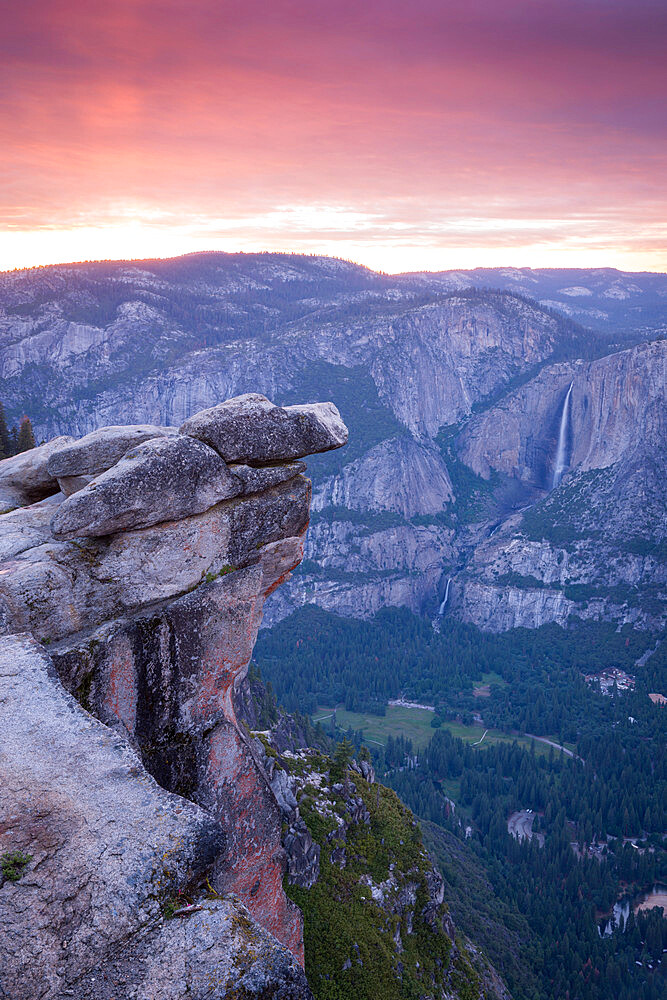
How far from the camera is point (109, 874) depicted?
1045cm

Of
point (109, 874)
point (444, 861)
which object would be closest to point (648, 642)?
point (444, 861)

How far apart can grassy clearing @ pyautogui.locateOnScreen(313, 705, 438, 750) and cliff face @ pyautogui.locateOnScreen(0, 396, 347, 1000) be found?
4886 inches

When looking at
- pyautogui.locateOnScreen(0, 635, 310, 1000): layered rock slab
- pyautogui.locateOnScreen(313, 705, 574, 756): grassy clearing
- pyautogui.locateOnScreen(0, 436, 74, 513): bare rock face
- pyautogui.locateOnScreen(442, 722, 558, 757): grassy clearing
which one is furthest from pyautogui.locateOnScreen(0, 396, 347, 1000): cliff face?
pyautogui.locateOnScreen(442, 722, 558, 757): grassy clearing

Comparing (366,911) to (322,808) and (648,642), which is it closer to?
(322,808)

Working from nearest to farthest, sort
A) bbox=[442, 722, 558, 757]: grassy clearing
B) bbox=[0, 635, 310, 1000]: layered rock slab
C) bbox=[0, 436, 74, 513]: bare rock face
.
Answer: bbox=[0, 635, 310, 1000]: layered rock slab → bbox=[0, 436, 74, 513]: bare rock face → bbox=[442, 722, 558, 757]: grassy clearing

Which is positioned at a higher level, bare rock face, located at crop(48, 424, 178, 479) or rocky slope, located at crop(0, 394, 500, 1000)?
bare rock face, located at crop(48, 424, 178, 479)

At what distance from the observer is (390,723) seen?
5984 inches

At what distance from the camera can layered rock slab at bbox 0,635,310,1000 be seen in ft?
31.6

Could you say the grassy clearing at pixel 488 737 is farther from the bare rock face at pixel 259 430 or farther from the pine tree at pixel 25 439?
the bare rock face at pixel 259 430

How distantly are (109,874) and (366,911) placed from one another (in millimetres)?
28502

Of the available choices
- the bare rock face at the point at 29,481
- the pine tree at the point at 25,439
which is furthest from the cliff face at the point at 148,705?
the pine tree at the point at 25,439

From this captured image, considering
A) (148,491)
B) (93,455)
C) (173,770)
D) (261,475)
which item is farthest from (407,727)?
(148,491)

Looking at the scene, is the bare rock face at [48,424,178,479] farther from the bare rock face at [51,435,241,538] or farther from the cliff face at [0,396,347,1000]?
the bare rock face at [51,435,241,538]

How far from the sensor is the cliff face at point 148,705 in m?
10.0
